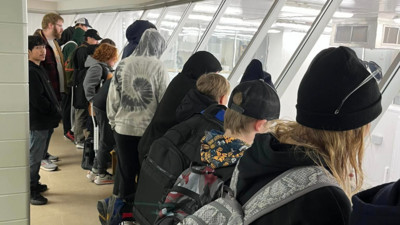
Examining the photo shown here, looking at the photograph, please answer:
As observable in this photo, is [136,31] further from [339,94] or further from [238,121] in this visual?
[339,94]

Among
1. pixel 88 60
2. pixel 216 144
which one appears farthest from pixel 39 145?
pixel 216 144

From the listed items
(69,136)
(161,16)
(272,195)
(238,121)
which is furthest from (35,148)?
(161,16)

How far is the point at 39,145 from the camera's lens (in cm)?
361

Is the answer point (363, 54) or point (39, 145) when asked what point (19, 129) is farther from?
point (363, 54)

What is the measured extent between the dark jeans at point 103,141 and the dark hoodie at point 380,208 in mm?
3365

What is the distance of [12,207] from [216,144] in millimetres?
1403

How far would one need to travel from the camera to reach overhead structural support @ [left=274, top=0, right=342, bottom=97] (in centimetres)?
323

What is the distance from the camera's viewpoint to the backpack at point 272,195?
971 millimetres

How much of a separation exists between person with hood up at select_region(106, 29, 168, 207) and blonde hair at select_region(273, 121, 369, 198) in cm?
199

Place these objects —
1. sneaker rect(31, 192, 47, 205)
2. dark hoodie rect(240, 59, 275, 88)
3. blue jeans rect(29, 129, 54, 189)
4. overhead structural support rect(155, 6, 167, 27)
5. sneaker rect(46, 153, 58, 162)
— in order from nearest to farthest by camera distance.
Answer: dark hoodie rect(240, 59, 275, 88), blue jeans rect(29, 129, 54, 189), sneaker rect(31, 192, 47, 205), sneaker rect(46, 153, 58, 162), overhead structural support rect(155, 6, 167, 27)

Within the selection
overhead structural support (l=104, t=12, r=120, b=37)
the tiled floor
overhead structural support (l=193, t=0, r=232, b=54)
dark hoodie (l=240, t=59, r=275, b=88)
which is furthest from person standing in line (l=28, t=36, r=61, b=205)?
overhead structural support (l=104, t=12, r=120, b=37)

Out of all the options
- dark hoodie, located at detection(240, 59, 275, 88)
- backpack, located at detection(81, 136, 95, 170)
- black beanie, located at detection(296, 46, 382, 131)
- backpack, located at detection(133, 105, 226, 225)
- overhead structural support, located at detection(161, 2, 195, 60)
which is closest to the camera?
black beanie, located at detection(296, 46, 382, 131)

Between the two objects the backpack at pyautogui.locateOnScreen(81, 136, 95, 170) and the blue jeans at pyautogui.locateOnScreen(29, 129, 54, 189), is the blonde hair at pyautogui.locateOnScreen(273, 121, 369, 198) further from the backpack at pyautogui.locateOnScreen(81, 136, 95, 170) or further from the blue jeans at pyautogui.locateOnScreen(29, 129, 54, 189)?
the backpack at pyautogui.locateOnScreen(81, 136, 95, 170)

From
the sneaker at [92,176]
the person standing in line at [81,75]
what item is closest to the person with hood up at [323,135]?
the sneaker at [92,176]
